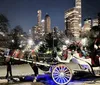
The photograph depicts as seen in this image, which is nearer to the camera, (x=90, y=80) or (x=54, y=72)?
(x=54, y=72)

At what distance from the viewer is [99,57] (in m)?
11.4

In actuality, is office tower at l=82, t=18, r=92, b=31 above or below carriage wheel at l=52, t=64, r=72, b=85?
above

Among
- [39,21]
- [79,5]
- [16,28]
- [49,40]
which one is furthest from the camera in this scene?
[79,5]

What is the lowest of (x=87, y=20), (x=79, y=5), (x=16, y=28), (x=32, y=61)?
(x=32, y=61)

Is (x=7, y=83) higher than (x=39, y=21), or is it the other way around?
(x=39, y=21)

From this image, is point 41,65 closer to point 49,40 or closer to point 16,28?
point 49,40

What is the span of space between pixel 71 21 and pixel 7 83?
139900mm

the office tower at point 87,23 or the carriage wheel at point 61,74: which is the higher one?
the office tower at point 87,23

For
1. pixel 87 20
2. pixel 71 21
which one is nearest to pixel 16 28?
pixel 87 20

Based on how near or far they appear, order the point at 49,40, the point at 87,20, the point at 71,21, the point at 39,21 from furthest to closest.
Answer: the point at 39,21, the point at 71,21, the point at 87,20, the point at 49,40

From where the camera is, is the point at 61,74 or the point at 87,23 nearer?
the point at 61,74

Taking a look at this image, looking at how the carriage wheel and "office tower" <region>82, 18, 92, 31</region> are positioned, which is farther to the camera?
"office tower" <region>82, 18, 92, 31</region>

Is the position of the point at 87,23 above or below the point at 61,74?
above

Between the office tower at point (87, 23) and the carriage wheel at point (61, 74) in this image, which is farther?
the office tower at point (87, 23)
